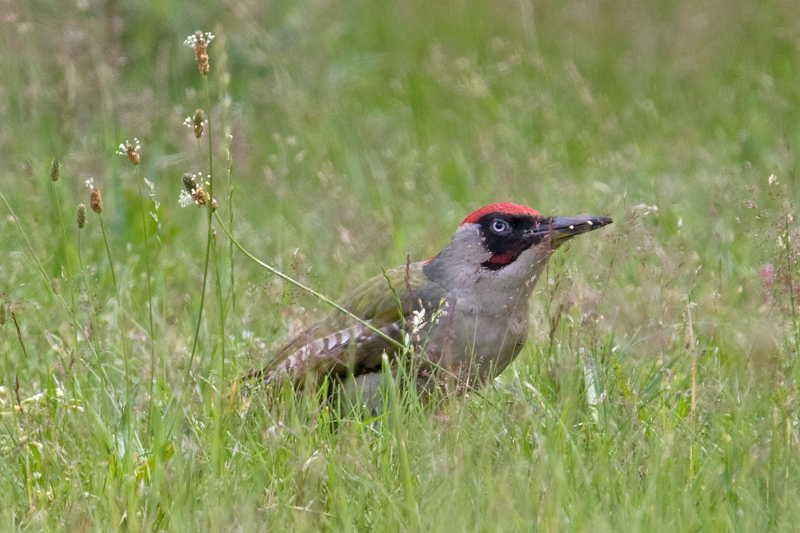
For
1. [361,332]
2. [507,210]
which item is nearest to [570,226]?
[507,210]

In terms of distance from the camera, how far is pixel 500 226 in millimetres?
3904

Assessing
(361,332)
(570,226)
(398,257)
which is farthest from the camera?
(398,257)

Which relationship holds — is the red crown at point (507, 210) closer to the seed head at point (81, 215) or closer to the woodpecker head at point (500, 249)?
the woodpecker head at point (500, 249)

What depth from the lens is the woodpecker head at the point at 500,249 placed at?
3838 mm

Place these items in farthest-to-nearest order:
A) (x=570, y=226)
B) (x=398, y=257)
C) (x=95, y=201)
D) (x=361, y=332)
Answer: (x=398, y=257), (x=361, y=332), (x=570, y=226), (x=95, y=201)

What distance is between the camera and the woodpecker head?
3838 mm

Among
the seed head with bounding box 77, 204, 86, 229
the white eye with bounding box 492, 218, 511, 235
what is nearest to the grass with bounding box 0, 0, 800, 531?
the seed head with bounding box 77, 204, 86, 229

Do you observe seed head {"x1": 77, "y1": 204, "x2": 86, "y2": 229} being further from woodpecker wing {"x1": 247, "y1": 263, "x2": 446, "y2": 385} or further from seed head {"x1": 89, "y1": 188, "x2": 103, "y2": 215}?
woodpecker wing {"x1": 247, "y1": 263, "x2": 446, "y2": 385}

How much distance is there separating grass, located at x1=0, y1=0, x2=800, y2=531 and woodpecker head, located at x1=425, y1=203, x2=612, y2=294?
146 mm

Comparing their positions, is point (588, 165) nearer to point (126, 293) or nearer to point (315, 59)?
point (315, 59)

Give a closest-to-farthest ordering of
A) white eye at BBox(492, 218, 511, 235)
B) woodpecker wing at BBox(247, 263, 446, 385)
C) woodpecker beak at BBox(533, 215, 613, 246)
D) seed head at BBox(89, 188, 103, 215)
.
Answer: seed head at BBox(89, 188, 103, 215), woodpecker beak at BBox(533, 215, 613, 246), woodpecker wing at BBox(247, 263, 446, 385), white eye at BBox(492, 218, 511, 235)

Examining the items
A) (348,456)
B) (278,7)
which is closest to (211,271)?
(348,456)

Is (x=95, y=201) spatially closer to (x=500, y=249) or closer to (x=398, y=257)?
(x=500, y=249)

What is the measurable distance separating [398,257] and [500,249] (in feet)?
4.52
